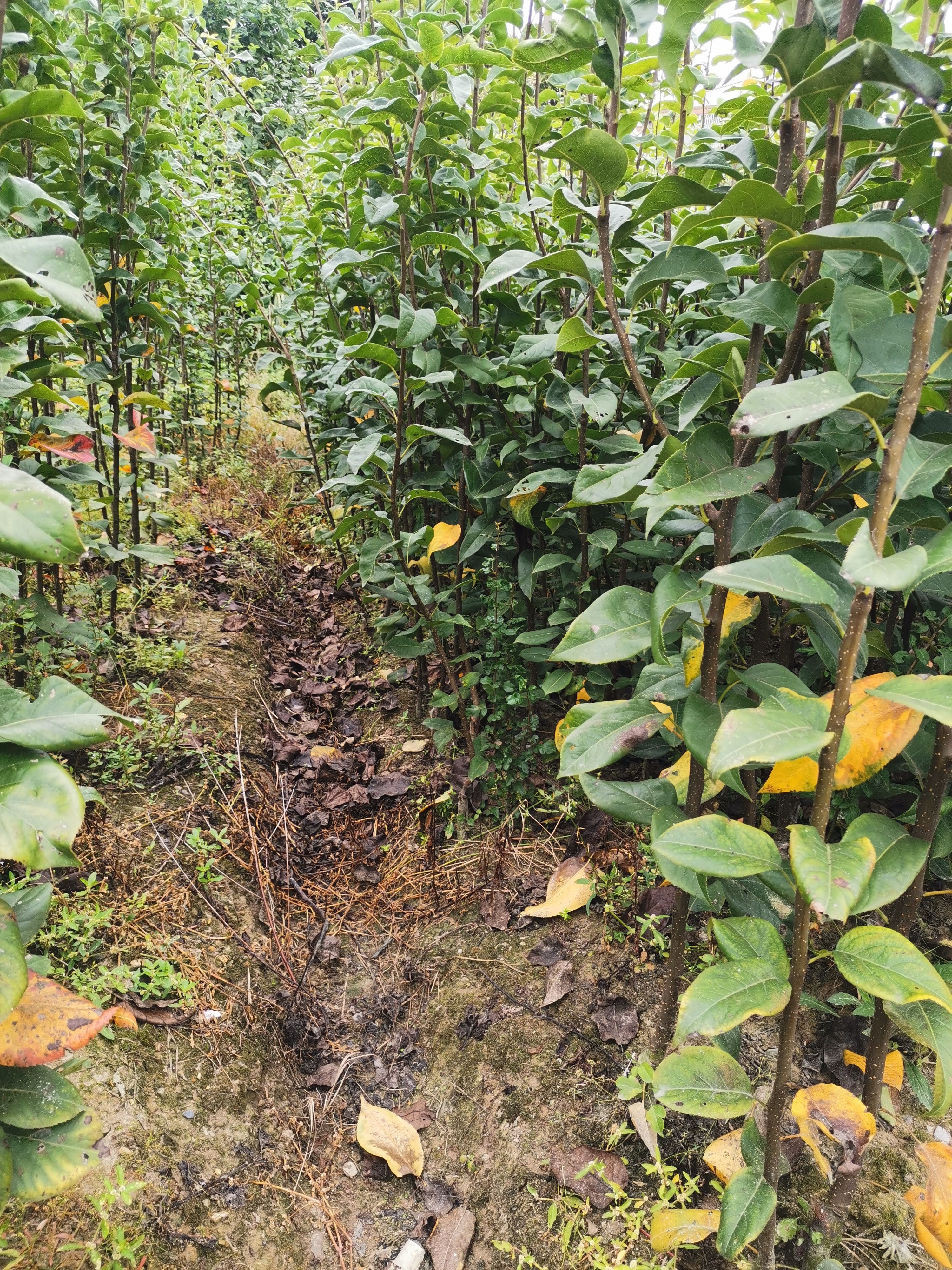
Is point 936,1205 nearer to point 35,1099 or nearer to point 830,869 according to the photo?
point 830,869

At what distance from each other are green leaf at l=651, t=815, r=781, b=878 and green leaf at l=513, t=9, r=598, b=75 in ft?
4.33

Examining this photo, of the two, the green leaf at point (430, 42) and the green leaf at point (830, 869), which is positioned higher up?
the green leaf at point (430, 42)

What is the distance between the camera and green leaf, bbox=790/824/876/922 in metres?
0.81

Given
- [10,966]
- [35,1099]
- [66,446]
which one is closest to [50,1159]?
[35,1099]

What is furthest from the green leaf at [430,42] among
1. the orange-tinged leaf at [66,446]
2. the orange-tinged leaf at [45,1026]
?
the orange-tinged leaf at [45,1026]

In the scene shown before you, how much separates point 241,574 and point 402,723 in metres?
1.51

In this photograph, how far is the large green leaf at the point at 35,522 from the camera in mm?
849

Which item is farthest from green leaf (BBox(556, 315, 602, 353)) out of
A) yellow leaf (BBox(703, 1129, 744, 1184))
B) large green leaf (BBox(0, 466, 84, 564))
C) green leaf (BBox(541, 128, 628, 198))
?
yellow leaf (BBox(703, 1129, 744, 1184))

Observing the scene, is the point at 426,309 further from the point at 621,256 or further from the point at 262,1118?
the point at 262,1118

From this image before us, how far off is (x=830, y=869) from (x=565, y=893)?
1.22 m

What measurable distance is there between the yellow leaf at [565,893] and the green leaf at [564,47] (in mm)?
1847

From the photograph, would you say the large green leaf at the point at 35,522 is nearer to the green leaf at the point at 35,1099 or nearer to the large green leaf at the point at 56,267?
the large green leaf at the point at 56,267

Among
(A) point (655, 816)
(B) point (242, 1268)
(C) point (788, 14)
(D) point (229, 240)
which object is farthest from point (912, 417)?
(D) point (229, 240)

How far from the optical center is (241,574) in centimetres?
388
